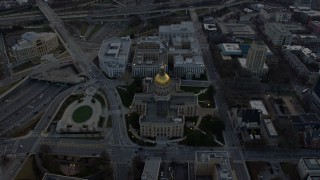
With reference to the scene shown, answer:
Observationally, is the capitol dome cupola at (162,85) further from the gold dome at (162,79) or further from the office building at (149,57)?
the office building at (149,57)

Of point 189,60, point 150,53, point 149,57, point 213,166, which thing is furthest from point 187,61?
point 213,166

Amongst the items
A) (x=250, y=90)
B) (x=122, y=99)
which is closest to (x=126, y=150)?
(x=122, y=99)

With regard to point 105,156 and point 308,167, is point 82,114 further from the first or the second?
point 308,167

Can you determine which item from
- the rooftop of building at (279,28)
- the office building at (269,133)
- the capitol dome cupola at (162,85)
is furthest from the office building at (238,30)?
the office building at (269,133)

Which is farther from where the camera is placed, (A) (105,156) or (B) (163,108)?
(B) (163,108)

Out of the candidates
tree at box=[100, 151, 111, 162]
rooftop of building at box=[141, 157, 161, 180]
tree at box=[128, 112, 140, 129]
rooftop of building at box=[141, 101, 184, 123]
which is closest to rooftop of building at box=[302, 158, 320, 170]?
rooftop of building at box=[141, 101, 184, 123]

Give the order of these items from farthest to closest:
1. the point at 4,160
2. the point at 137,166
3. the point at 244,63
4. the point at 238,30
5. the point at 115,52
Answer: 1. the point at 238,30
2. the point at 115,52
3. the point at 244,63
4. the point at 4,160
5. the point at 137,166
